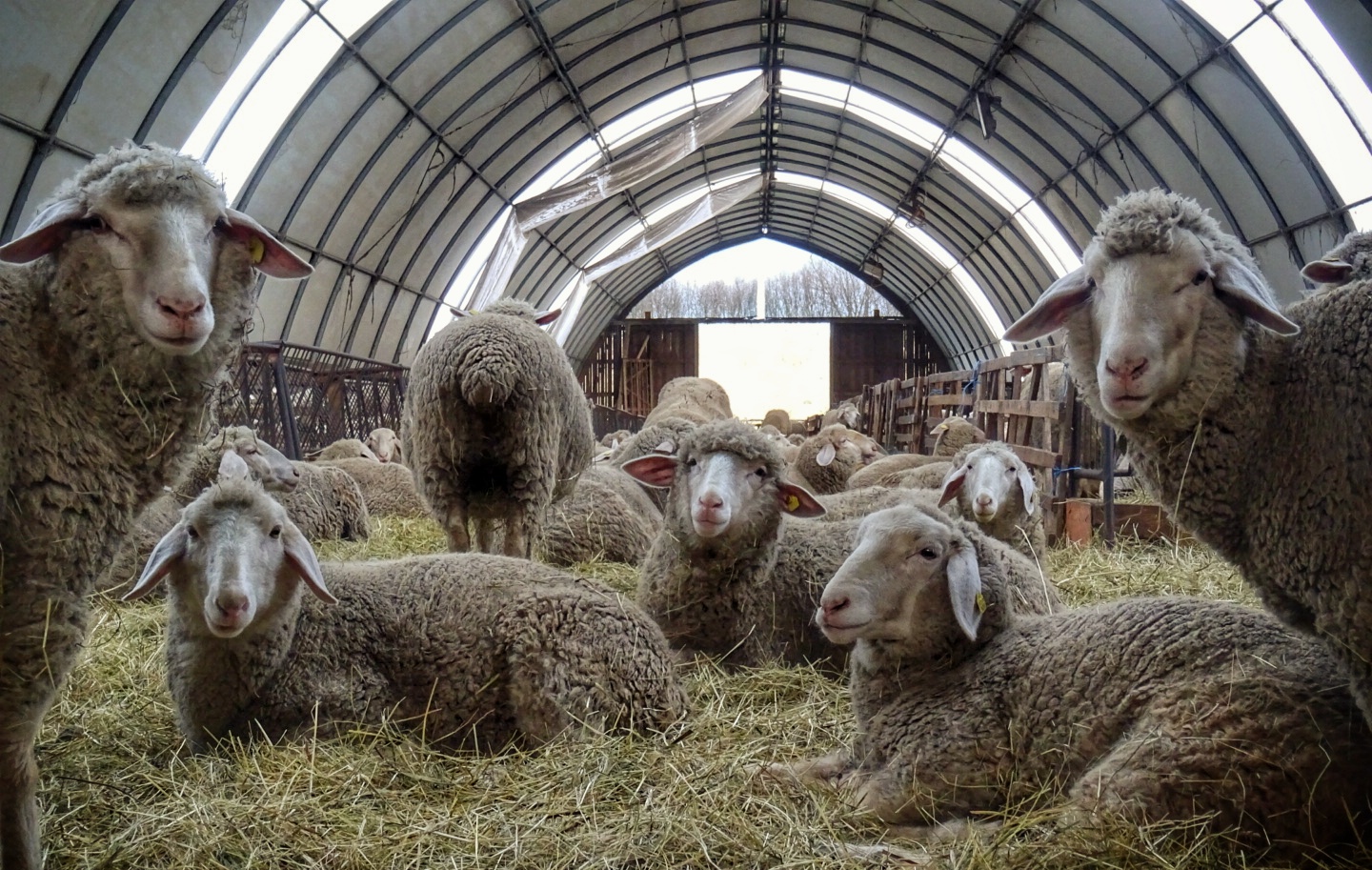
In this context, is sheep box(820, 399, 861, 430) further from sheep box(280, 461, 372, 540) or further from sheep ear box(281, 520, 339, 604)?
sheep ear box(281, 520, 339, 604)

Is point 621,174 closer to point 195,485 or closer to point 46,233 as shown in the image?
point 195,485

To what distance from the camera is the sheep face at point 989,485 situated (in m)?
5.06

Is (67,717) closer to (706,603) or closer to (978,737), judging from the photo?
(706,603)

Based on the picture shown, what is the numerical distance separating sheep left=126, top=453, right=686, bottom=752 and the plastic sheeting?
12.1 m

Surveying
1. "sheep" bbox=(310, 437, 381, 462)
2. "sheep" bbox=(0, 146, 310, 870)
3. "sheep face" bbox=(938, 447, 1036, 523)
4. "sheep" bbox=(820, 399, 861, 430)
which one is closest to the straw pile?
"sheep" bbox=(0, 146, 310, 870)

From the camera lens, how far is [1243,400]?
2416 millimetres

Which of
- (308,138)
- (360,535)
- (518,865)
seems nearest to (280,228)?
(308,138)

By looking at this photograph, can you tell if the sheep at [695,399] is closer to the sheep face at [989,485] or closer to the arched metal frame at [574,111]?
the arched metal frame at [574,111]

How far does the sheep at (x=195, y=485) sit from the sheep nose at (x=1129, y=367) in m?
4.41

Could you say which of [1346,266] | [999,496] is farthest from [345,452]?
[1346,266]

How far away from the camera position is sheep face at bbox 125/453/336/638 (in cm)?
287

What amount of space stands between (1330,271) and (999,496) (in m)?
2.67

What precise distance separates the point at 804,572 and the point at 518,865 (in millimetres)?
2264

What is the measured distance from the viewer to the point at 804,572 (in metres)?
4.35
